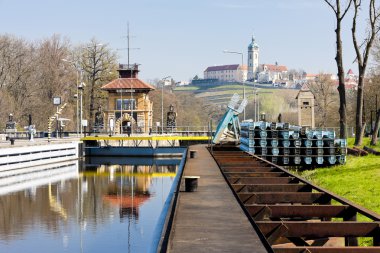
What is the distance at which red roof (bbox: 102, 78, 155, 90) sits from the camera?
320 feet

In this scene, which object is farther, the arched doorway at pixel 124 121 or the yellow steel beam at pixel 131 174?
the arched doorway at pixel 124 121

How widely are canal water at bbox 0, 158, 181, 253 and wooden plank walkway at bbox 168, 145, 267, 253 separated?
1.94 feet

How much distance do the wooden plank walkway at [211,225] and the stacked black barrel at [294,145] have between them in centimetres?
1923

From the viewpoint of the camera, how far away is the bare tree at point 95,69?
107 meters

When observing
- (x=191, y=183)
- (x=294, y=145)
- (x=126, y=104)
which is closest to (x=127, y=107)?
(x=126, y=104)

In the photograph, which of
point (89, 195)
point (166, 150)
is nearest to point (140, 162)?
point (166, 150)

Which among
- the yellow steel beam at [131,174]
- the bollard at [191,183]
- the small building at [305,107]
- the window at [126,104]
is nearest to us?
the bollard at [191,183]

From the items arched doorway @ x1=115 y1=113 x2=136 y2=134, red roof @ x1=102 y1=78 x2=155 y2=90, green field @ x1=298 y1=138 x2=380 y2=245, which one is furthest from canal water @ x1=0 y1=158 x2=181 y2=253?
red roof @ x1=102 y1=78 x2=155 y2=90

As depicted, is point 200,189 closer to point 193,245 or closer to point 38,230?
point 193,245

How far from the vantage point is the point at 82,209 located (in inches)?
1278

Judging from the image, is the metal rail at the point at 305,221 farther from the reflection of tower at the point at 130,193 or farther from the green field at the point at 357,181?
the reflection of tower at the point at 130,193

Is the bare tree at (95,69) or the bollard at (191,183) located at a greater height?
the bare tree at (95,69)

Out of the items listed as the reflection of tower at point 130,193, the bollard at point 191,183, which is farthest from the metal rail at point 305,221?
the reflection of tower at point 130,193

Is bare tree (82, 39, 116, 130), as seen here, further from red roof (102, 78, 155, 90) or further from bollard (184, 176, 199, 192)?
bollard (184, 176, 199, 192)
